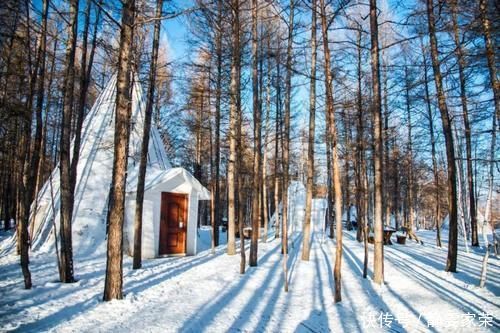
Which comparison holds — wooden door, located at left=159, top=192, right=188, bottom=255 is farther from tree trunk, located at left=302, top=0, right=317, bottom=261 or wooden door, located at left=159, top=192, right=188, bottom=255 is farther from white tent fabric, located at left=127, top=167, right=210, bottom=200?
tree trunk, located at left=302, top=0, right=317, bottom=261

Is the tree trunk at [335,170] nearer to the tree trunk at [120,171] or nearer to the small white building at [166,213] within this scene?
the tree trunk at [120,171]

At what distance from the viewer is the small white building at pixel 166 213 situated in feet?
33.3

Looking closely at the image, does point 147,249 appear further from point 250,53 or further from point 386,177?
point 386,177

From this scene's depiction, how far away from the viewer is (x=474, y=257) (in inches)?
478

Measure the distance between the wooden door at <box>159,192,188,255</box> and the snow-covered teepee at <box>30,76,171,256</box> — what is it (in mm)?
1906

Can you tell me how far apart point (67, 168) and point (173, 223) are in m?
5.06

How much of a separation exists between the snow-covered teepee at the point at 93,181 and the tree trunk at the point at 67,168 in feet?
7.11

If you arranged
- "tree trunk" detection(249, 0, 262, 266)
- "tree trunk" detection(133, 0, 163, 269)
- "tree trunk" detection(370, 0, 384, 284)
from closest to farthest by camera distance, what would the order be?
"tree trunk" detection(370, 0, 384, 284)
"tree trunk" detection(133, 0, 163, 269)
"tree trunk" detection(249, 0, 262, 266)

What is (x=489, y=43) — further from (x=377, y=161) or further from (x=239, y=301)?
(x=239, y=301)

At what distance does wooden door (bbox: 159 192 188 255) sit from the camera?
10578mm

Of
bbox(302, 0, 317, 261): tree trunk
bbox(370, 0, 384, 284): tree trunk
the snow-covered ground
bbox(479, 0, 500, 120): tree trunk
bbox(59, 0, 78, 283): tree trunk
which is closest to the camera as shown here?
the snow-covered ground

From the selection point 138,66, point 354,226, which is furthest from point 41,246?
point 354,226

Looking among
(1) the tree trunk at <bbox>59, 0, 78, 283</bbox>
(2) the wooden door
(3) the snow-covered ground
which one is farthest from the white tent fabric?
(1) the tree trunk at <bbox>59, 0, 78, 283</bbox>

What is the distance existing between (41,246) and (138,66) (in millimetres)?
6410
